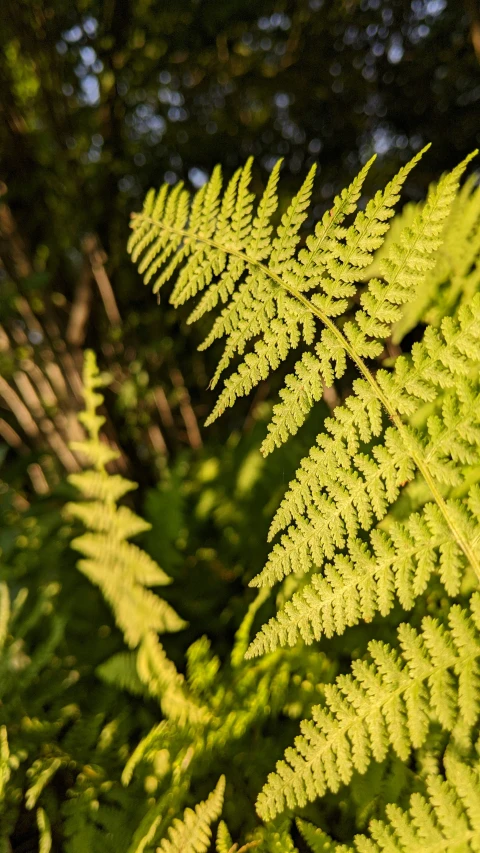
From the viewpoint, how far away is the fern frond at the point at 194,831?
601 mm

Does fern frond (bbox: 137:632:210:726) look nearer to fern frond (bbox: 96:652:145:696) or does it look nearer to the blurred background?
fern frond (bbox: 96:652:145:696)

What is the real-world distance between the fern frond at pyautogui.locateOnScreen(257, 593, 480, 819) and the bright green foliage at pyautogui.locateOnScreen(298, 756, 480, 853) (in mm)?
45

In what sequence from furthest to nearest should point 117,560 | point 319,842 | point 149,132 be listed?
point 149,132, point 117,560, point 319,842

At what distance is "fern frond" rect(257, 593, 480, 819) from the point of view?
49cm

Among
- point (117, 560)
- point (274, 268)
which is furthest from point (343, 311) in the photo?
point (117, 560)

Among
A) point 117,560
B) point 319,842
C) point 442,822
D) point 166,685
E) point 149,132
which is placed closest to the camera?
point 442,822

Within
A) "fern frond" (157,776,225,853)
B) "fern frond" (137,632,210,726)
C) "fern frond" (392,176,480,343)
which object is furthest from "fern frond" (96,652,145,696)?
"fern frond" (392,176,480,343)

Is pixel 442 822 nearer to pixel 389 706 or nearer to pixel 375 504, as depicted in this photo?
pixel 389 706

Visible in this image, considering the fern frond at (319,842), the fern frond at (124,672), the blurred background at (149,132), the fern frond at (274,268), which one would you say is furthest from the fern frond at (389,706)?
the blurred background at (149,132)

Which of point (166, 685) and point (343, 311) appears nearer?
point (343, 311)

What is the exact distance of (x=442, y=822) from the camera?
47 centimetres

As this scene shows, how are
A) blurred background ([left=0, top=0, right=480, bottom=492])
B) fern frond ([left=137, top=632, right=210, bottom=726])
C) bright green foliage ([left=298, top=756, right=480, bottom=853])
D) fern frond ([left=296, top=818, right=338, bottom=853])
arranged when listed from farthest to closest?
blurred background ([left=0, top=0, right=480, bottom=492]) → fern frond ([left=137, top=632, right=210, bottom=726]) → fern frond ([left=296, top=818, right=338, bottom=853]) → bright green foliage ([left=298, top=756, right=480, bottom=853])

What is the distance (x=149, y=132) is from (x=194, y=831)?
1619 millimetres

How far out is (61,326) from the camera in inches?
62.7
